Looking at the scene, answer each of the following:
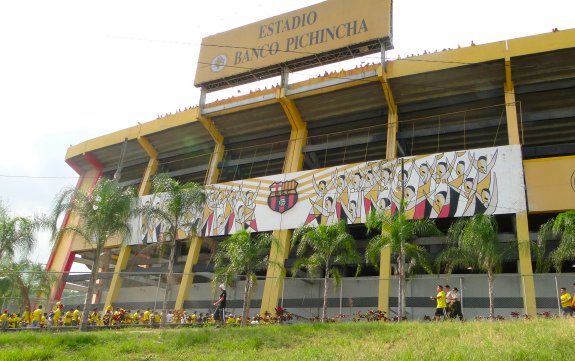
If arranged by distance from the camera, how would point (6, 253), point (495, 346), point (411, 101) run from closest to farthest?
1. point (495, 346)
2. point (6, 253)
3. point (411, 101)

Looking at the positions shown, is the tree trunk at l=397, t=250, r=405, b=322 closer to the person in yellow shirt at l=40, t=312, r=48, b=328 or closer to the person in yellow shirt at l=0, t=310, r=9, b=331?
the person in yellow shirt at l=40, t=312, r=48, b=328

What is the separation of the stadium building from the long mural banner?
7cm

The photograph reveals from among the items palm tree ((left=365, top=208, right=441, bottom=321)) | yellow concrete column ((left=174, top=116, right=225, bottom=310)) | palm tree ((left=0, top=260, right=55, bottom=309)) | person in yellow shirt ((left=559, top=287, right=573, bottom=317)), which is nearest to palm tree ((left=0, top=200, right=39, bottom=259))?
palm tree ((left=0, top=260, right=55, bottom=309))

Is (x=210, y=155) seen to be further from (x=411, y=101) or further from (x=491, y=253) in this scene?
(x=491, y=253)

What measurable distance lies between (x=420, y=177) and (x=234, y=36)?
56.6 ft

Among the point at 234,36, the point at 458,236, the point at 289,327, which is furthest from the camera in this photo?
the point at 234,36

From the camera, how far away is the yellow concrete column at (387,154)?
76.7 feet

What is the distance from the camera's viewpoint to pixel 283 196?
29.5 m

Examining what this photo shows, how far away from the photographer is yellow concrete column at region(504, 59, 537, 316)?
20.2 m

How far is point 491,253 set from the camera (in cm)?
1955

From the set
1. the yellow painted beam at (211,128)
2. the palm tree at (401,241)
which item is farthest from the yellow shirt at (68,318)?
the yellow painted beam at (211,128)

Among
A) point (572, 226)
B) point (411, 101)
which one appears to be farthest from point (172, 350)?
point (411, 101)

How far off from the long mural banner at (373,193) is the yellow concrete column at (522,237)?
0.85 metres

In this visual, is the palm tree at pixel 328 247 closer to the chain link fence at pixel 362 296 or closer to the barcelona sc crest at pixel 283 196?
the chain link fence at pixel 362 296
